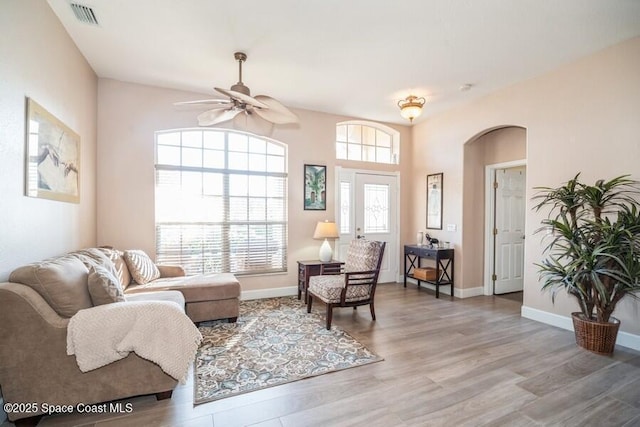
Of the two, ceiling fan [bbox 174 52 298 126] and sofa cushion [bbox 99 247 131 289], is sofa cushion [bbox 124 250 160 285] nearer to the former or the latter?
sofa cushion [bbox 99 247 131 289]

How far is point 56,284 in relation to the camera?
6.20 ft

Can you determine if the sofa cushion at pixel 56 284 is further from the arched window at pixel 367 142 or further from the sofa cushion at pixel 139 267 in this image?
the arched window at pixel 367 142

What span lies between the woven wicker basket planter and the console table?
6.38 feet

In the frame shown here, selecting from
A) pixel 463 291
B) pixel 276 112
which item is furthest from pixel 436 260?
pixel 276 112

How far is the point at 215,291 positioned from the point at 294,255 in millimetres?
1650

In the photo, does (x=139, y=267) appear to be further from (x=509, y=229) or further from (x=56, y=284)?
(x=509, y=229)

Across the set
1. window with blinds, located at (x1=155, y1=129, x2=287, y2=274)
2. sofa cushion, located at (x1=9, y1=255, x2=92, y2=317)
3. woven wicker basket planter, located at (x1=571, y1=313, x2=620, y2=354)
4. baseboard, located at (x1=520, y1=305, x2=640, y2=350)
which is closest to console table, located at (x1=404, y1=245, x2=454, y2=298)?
baseboard, located at (x1=520, y1=305, x2=640, y2=350)

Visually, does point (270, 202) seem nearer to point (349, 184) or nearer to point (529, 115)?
point (349, 184)

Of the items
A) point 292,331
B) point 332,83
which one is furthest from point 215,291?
point 332,83

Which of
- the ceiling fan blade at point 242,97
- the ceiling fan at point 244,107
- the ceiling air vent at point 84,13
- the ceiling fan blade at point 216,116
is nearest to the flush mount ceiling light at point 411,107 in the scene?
the ceiling fan at point 244,107

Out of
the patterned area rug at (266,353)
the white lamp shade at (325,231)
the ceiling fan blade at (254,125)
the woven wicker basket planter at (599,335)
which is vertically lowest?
the patterned area rug at (266,353)

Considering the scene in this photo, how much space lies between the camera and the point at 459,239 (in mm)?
4707

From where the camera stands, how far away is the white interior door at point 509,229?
488cm

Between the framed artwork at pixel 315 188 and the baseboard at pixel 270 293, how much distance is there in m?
1.37
